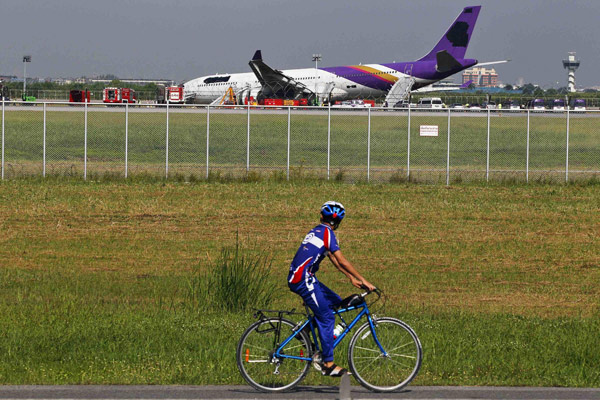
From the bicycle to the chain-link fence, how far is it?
2083 cm

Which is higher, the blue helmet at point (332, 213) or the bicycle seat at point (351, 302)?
the blue helmet at point (332, 213)

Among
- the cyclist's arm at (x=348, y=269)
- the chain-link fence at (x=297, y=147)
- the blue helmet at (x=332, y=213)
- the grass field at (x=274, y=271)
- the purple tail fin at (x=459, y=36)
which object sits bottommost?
the grass field at (x=274, y=271)

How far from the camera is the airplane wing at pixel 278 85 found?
6894 centimetres

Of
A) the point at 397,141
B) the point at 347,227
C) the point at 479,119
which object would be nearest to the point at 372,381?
the point at 347,227

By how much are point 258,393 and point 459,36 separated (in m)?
66.8

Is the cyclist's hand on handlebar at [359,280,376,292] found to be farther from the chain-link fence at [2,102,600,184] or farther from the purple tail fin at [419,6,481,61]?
the purple tail fin at [419,6,481,61]

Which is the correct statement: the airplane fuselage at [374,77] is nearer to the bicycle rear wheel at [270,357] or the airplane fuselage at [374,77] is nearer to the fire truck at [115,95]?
the fire truck at [115,95]

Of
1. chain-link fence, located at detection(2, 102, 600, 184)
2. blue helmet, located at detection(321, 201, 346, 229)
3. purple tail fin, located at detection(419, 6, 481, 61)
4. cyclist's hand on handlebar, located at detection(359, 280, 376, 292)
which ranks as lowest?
cyclist's hand on handlebar, located at detection(359, 280, 376, 292)

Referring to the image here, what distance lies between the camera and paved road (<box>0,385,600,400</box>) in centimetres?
834

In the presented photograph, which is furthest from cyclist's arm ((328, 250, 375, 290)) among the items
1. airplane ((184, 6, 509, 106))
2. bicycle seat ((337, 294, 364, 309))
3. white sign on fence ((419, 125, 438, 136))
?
airplane ((184, 6, 509, 106))

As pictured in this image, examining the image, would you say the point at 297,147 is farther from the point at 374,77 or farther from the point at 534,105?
the point at 534,105

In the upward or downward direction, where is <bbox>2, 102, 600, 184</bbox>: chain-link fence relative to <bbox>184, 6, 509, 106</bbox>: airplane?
downward

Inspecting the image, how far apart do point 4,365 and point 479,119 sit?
2786 inches

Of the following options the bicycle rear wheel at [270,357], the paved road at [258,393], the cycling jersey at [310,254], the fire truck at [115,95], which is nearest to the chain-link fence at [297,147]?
the fire truck at [115,95]
